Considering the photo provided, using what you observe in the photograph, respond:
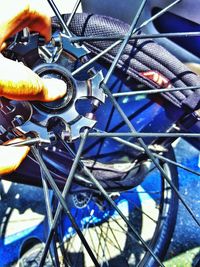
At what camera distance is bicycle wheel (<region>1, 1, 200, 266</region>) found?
86cm

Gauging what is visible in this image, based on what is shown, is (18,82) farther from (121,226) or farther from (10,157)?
(121,226)

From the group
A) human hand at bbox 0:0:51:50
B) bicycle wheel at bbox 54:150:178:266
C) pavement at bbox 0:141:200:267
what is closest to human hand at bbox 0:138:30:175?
human hand at bbox 0:0:51:50

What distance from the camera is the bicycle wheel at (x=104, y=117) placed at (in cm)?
86

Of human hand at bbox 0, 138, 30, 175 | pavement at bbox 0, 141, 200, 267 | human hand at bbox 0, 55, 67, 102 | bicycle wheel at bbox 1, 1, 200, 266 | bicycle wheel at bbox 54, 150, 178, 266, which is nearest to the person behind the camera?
human hand at bbox 0, 55, 67, 102

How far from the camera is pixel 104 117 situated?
4.44 ft

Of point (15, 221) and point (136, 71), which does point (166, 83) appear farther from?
point (15, 221)

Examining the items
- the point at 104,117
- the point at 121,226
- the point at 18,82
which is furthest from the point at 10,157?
the point at 121,226

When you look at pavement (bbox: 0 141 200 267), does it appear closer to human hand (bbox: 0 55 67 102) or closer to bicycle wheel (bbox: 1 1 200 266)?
bicycle wheel (bbox: 1 1 200 266)

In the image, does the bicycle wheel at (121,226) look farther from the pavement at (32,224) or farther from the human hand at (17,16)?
the human hand at (17,16)

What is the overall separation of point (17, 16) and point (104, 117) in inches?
27.5

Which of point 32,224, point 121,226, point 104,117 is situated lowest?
point 121,226

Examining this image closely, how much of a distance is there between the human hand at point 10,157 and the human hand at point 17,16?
21 centimetres

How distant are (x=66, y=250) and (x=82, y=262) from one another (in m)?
0.09

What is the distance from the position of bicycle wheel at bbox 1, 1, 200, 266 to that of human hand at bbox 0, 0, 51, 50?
0.11m
